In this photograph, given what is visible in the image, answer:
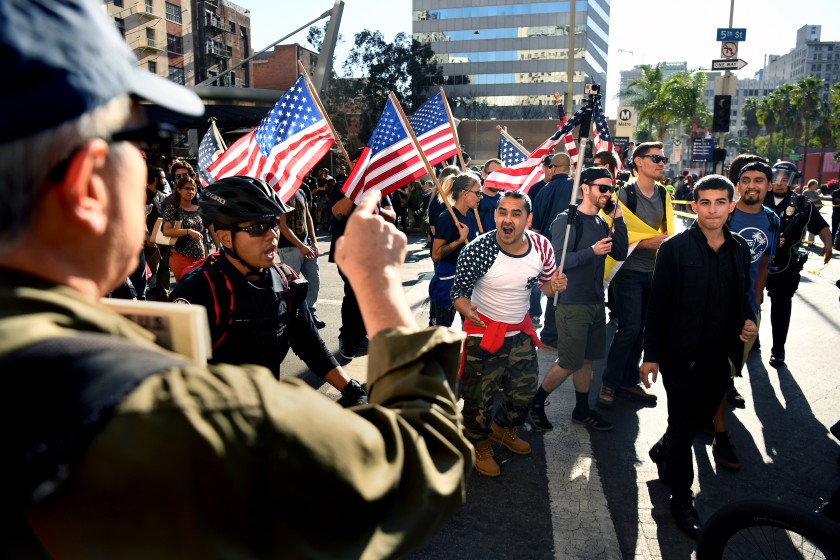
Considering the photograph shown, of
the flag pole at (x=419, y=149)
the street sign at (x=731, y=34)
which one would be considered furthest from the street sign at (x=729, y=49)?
the flag pole at (x=419, y=149)

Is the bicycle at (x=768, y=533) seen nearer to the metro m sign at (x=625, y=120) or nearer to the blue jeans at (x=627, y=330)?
the blue jeans at (x=627, y=330)

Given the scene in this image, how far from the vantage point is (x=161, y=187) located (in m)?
9.29

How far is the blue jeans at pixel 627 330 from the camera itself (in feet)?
18.1

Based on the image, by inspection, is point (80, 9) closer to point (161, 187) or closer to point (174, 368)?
point (174, 368)

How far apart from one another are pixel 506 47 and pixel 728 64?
90.0 meters

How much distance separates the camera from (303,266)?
7387mm

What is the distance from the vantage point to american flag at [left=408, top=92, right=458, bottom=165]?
717cm

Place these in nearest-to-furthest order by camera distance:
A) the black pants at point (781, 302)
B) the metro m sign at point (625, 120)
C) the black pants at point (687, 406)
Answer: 1. the black pants at point (687, 406)
2. the black pants at point (781, 302)
3. the metro m sign at point (625, 120)

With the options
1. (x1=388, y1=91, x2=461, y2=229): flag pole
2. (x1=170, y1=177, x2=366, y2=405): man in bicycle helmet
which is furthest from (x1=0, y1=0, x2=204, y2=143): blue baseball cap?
(x1=388, y1=91, x2=461, y2=229): flag pole

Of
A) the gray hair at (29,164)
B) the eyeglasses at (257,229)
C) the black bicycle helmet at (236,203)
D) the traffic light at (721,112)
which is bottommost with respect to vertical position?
the eyeglasses at (257,229)

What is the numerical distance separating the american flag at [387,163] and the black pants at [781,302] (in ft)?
13.5

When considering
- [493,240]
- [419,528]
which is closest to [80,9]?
[419,528]

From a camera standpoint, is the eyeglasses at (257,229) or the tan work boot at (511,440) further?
the tan work boot at (511,440)

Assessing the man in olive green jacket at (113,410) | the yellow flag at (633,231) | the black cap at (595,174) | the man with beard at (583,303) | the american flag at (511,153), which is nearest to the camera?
the man in olive green jacket at (113,410)
